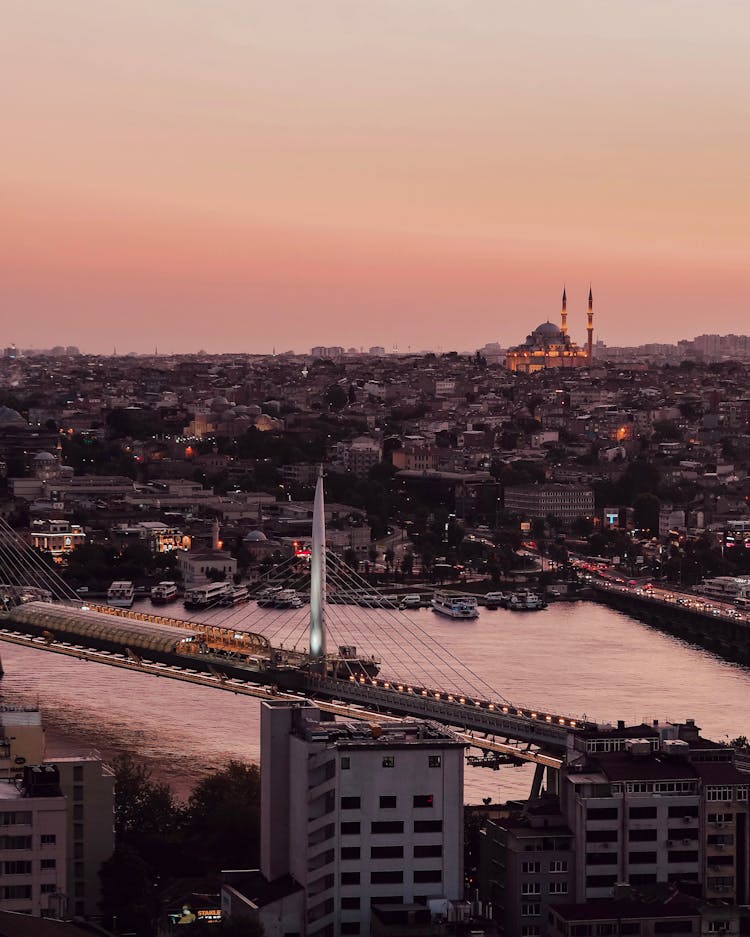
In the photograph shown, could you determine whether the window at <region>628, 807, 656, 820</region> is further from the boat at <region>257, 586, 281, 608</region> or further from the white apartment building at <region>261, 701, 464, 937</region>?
the boat at <region>257, 586, 281, 608</region>

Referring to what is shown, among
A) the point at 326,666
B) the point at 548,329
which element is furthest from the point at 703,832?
the point at 548,329

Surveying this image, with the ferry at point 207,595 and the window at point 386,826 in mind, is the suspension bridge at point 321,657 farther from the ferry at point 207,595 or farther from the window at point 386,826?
the window at point 386,826

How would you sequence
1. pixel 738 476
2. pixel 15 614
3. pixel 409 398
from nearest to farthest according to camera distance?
1. pixel 15 614
2. pixel 738 476
3. pixel 409 398

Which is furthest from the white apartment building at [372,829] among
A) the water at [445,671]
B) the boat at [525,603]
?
the boat at [525,603]

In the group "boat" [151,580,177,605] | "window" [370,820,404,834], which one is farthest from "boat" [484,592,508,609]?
"window" [370,820,404,834]

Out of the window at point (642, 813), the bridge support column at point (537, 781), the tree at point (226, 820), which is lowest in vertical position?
the tree at point (226, 820)

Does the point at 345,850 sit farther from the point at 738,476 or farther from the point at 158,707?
the point at 738,476

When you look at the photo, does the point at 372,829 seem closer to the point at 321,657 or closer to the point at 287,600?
the point at 321,657
